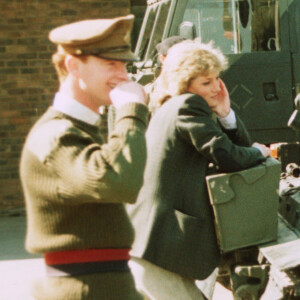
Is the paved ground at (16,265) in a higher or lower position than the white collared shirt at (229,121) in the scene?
lower

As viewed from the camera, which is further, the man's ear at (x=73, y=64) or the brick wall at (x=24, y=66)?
the brick wall at (x=24, y=66)

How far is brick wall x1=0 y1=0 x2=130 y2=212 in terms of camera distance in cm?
913

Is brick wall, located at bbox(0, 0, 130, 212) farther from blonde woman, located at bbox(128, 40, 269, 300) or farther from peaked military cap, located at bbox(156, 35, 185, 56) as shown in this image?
blonde woman, located at bbox(128, 40, 269, 300)

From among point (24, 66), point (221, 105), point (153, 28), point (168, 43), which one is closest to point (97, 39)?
point (221, 105)

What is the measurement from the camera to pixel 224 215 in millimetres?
3551

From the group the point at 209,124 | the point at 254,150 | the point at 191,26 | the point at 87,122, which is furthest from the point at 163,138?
the point at 191,26

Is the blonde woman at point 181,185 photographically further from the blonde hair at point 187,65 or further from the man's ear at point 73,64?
the man's ear at point 73,64

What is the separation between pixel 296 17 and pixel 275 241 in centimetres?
301

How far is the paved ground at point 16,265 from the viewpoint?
6.05 metres

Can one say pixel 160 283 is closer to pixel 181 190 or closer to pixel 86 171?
pixel 181 190

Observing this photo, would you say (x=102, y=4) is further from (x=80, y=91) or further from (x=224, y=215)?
(x=80, y=91)

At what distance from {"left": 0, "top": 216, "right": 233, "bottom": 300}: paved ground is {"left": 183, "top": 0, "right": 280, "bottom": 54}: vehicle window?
70.6 inches

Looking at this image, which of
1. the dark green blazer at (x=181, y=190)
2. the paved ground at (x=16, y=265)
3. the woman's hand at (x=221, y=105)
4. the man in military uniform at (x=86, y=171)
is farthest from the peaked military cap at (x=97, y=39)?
the paved ground at (x=16, y=265)

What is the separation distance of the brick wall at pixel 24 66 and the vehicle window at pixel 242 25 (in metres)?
3.03
